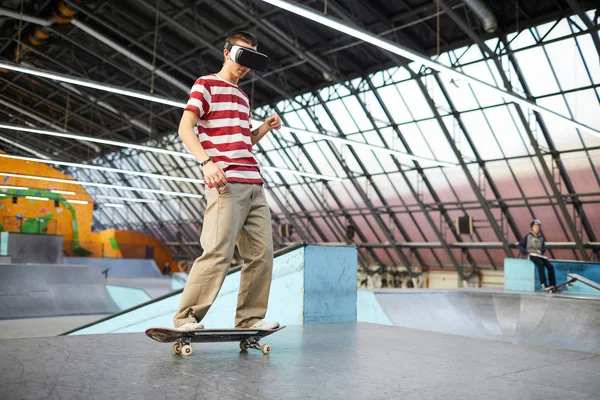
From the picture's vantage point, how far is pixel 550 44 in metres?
12.7

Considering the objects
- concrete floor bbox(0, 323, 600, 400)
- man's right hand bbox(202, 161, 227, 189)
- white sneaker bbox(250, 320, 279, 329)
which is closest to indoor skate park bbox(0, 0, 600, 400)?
concrete floor bbox(0, 323, 600, 400)

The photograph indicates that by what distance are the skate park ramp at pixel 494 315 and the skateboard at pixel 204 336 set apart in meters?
4.11

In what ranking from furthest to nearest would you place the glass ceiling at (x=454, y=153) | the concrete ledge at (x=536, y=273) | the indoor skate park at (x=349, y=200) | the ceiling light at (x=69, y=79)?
1. the glass ceiling at (x=454, y=153)
2. the concrete ledge at (x=536, y=273)
3. the ceiling light at (x=69, y=79)
4. the indoor skate park at (x=349, y=200)

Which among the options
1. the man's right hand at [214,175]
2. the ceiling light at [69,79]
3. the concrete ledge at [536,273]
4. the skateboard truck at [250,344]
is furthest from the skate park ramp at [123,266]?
the man's right hand at [214,175]

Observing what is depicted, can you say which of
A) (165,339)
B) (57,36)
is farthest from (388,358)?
(57,36)

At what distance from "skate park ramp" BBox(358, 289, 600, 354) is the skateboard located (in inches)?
162

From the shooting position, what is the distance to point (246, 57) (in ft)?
8.48

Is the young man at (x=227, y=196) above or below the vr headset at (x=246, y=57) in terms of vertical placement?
below

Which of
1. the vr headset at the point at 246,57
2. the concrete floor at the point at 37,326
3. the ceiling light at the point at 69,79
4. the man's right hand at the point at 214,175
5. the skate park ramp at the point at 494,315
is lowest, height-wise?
the concrete floor at the point at 37,326

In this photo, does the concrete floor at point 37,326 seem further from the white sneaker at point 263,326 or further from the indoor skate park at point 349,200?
the white sneaker at point 263,326

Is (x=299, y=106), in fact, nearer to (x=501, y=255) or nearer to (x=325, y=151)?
(x=325, y=151)

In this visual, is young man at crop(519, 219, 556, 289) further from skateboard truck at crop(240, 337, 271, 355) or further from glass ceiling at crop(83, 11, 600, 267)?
skateboard truck at crop(240, 337, 271, 355)

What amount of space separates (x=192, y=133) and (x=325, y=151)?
1751 cm

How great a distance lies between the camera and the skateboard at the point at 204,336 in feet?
7.75
